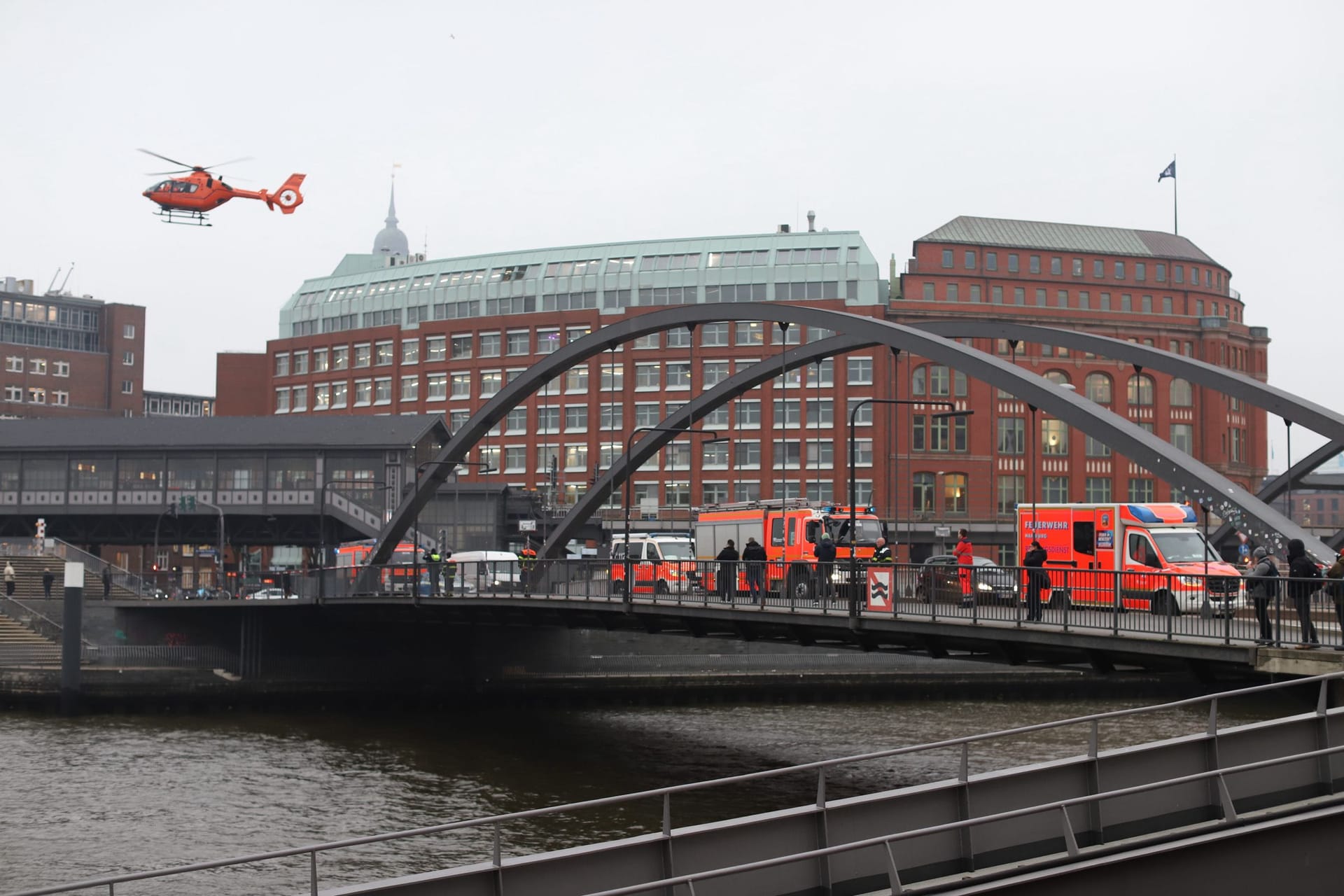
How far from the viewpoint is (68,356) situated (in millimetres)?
136500

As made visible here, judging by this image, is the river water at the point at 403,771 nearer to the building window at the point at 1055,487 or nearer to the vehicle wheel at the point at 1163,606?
the vehicle wheel at the point at 1163,606

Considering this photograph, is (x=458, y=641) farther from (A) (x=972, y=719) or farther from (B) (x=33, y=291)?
(B) (x=33, y=291)

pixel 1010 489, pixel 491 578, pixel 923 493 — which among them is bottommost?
pixel 491 578

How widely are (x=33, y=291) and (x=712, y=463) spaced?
96908 millimetres

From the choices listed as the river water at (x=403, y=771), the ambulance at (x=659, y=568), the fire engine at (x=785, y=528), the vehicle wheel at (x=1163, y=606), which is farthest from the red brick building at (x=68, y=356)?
the vehicle wheel at (x=1163, y=606)

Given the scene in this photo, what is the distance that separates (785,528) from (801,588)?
37.8 feet

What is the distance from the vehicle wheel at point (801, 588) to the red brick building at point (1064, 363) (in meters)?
56.3

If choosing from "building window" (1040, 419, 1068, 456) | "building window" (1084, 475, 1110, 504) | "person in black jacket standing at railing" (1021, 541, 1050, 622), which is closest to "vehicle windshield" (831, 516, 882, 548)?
"person in black jacket standing at railing" (1021, 541, 1050, 622)

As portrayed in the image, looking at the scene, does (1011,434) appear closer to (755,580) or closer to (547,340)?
(547,340)

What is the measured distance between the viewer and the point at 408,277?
351ft

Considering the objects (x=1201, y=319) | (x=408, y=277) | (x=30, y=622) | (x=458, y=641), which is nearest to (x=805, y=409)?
(x=1201, y=319)

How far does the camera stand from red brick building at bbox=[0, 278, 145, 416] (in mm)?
132625

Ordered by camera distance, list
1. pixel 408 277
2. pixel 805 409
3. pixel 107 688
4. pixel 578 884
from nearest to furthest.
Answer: pixel 578 884 < pixel 107 688 < pixel 805 409 < pixel 408 277

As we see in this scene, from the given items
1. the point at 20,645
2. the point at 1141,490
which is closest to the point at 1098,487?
the point at 1141,490
